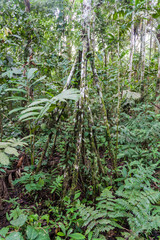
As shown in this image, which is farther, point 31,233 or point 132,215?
point 132,215

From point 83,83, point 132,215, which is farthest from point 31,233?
point 83,83

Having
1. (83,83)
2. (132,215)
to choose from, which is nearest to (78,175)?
(132,215)

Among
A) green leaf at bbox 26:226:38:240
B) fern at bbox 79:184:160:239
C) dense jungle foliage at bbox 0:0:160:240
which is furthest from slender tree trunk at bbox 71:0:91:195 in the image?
green leaf at bbox 26:226:38:240

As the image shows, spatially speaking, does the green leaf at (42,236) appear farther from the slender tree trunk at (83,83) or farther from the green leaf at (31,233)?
the slender tree trunk at (83,83)

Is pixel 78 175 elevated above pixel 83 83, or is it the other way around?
pixel 83 83

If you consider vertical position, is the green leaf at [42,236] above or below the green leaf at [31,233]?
below

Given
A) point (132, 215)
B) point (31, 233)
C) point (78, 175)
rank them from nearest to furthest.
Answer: point (31, 233), point (132, 215), point (78, 175)

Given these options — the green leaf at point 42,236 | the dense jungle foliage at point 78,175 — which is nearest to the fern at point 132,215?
the dense jungle foliage at point 78,175

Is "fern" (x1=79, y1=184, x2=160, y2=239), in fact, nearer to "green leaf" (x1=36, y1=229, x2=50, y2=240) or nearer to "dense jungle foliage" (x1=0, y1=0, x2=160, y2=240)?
"dense jungle foliage" (x1=0, y1=0, x2=160, y2=240)

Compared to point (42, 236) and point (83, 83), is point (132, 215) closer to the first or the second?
point (42, 236)

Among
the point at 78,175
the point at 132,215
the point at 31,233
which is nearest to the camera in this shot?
the point at 31,233

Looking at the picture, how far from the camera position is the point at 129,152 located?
2.15 metres

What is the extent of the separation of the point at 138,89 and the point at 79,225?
3652mm

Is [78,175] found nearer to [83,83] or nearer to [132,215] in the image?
[132,215]
